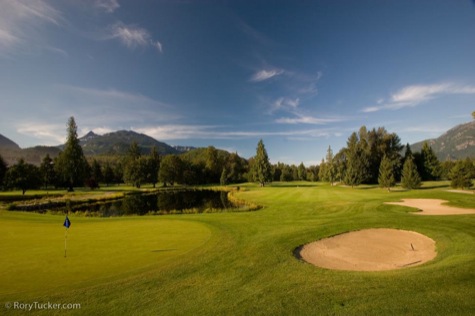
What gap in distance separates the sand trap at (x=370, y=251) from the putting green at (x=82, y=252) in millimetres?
6106

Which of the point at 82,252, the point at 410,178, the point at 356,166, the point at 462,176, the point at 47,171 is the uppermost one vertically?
the point at 47,171

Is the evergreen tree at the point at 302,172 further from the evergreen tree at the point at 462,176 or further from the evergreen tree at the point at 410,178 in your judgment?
the evergreen tree at the point at 462,176

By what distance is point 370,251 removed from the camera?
11812 mm

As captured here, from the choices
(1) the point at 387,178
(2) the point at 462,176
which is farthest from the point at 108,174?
(2) the point at 462,176

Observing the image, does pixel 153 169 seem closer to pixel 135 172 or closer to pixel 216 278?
pixel 135 172

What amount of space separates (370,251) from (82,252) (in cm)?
1346

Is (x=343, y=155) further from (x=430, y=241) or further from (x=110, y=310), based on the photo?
(x=110, y=310)

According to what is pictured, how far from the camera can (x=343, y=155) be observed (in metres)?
78.4

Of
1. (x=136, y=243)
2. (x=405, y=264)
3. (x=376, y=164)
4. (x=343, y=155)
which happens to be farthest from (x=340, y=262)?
(x=343, y=155)

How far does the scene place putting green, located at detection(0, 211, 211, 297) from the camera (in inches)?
315

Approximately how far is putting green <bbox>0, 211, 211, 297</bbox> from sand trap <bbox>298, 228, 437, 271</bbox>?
6.11 meters

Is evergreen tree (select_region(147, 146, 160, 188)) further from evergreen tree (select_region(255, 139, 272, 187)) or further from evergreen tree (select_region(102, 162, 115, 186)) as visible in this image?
evergreen tree (select_region(255, 139, 272, 187))

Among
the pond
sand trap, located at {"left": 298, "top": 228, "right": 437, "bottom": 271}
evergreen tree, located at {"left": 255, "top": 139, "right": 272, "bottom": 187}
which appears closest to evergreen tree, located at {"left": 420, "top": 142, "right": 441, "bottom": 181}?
evergreen tree, located at {"left": 255, "top": 139, "right": 272, "bottom": 187}

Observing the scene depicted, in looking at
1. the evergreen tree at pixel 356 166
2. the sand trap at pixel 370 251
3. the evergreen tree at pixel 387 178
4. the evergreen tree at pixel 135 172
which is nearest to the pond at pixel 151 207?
the sand trap at pixel 370 251
